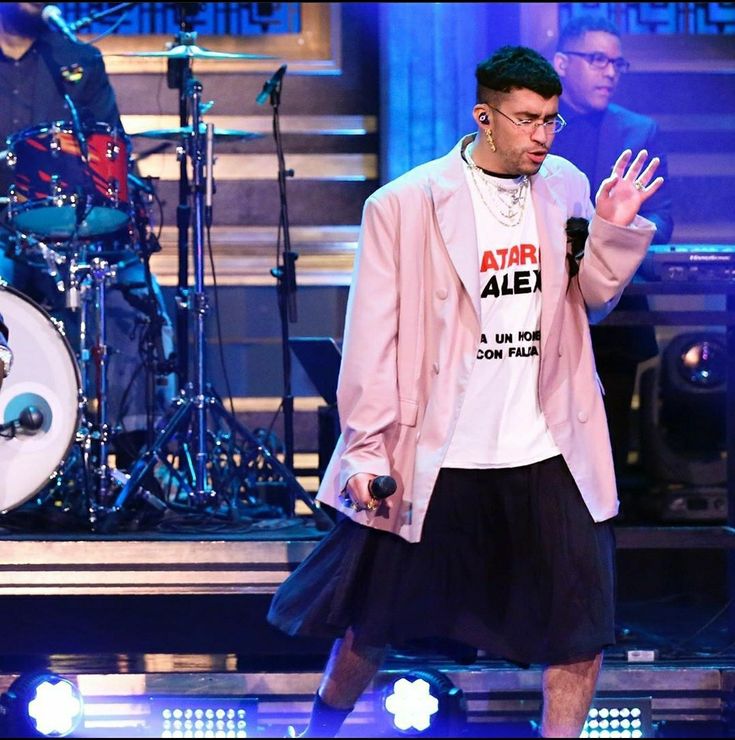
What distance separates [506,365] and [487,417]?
0.15 metres

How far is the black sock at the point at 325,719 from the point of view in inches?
151

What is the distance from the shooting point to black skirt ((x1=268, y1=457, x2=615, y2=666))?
3553 millimetres

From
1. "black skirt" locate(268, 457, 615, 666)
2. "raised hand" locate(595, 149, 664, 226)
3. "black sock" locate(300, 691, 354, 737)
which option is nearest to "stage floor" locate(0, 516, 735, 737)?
"black sock" locate(300, 691, 354, 737)

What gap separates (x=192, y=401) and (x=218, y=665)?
116 centimetres

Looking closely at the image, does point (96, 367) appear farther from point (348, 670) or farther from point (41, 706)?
point (348, 670)

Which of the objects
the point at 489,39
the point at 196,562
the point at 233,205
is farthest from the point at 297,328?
the point at 196,562

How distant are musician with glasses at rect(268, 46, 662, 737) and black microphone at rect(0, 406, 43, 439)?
1.71m

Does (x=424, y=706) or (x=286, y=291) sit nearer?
(x=424, y=706)

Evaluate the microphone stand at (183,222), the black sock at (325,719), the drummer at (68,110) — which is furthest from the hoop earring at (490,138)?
the drummer at (68,110)

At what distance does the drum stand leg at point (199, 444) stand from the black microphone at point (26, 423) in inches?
18.4

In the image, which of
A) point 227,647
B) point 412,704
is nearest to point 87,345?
point 227,647

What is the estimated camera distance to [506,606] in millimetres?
3645

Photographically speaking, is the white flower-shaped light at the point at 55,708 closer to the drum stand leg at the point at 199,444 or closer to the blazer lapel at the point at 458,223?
the drum stand leg at the point at 199,444

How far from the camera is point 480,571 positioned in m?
3.66
